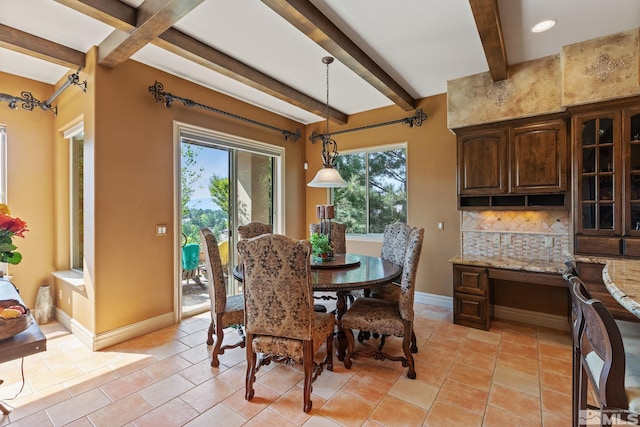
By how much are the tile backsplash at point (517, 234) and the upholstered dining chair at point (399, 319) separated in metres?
1.79

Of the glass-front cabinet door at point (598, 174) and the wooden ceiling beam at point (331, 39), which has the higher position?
the wooden ceiling beam at point (331, 39)

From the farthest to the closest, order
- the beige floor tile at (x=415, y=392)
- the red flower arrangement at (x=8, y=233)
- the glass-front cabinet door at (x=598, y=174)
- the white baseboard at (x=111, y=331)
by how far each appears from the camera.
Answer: the white baseboard at (x=111, y=331), the glass-front cabinet door at (x=598, y=174), the beige floor tile at (x=415, y=392), the red flower arrangement at (x=8, y=233)

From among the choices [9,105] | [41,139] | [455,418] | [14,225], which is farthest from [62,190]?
[455,418]

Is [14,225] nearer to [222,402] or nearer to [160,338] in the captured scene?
[222,402]

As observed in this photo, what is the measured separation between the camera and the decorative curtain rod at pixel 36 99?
2.90 m

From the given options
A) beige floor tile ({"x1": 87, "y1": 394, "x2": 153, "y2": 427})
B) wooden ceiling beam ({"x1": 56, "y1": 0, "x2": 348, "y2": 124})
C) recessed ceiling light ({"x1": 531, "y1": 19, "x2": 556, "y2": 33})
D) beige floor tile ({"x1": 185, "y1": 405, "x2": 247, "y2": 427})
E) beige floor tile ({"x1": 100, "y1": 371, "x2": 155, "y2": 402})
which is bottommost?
beige floor tile ({"x1": 185, "y1": 405, "x2": 247, "y2": 427})

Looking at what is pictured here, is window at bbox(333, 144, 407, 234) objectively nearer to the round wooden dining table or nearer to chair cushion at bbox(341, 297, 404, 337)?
the round wooden dining table

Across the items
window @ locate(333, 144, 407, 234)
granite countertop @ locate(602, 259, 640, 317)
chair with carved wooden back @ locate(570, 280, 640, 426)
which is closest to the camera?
chair with carved wooden back @ locate(570, 280, 640, 426)

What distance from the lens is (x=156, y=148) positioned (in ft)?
10.8

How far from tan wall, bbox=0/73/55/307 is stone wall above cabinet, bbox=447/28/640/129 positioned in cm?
491

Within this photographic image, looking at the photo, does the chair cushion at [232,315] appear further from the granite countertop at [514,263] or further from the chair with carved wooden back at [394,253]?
the granite countertop at [514,263]

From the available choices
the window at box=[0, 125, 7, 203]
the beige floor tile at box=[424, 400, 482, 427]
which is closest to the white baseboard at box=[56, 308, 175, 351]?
the window at box=[0, 125, 7, 203]

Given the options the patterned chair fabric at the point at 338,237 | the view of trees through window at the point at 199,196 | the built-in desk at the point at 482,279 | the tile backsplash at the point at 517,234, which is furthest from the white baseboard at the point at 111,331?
the tile backsplash at the point at 517,234

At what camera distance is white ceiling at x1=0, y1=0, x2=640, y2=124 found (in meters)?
2.28
